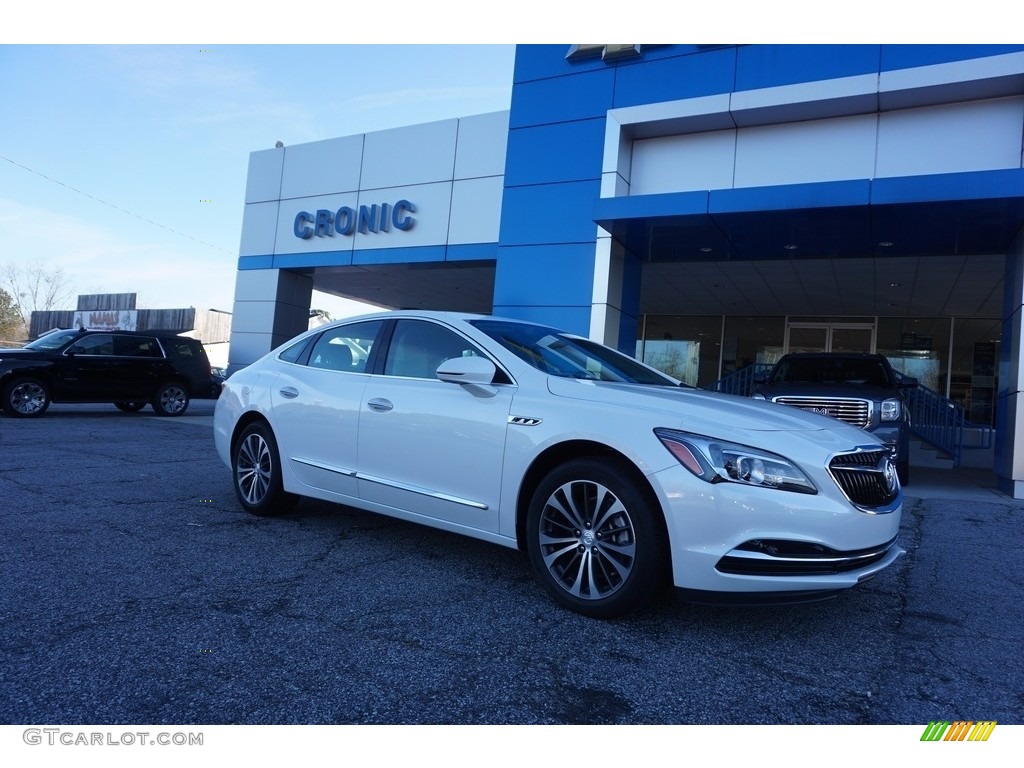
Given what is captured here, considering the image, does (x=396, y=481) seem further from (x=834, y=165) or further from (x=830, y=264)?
(x=830, y=264)

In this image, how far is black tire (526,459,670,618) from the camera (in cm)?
294

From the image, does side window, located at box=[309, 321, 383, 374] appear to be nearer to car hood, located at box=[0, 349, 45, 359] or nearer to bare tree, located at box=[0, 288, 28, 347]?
car hood, located at box=[0, 349, 45, 359]

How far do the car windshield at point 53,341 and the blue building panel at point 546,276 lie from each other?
25.9ft

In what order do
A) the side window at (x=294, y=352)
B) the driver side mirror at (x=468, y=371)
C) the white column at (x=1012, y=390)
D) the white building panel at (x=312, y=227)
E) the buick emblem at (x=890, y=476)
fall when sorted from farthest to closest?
1. the white building panel at (x=312, y=227)
2. the white column at (x=1012, y=390)
3. the side window at (x=294, y=352)
4. the driver side mirror at (x=468, y=371)
5. the buick emblem at (x=890, y=476)

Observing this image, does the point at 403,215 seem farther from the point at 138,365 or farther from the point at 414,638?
the point at 414,638

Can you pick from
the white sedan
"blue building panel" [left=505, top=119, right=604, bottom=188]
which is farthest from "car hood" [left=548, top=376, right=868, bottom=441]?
"blue building panel" [left=505, top=119, right=604, bottom=188]

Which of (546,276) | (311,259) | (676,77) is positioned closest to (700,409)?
(546,276)

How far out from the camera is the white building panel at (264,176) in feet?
52.5

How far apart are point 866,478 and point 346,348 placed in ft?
10.4

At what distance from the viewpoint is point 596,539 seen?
311 cm

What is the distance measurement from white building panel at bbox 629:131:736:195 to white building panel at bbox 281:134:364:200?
684 centimetres

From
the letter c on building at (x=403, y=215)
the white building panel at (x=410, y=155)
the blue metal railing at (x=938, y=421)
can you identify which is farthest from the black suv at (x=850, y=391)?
the letter c on building at (x=403, y=215)

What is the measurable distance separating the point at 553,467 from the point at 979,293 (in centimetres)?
1499

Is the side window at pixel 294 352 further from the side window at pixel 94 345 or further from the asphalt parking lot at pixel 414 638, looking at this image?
the side window at pixel 94 345
